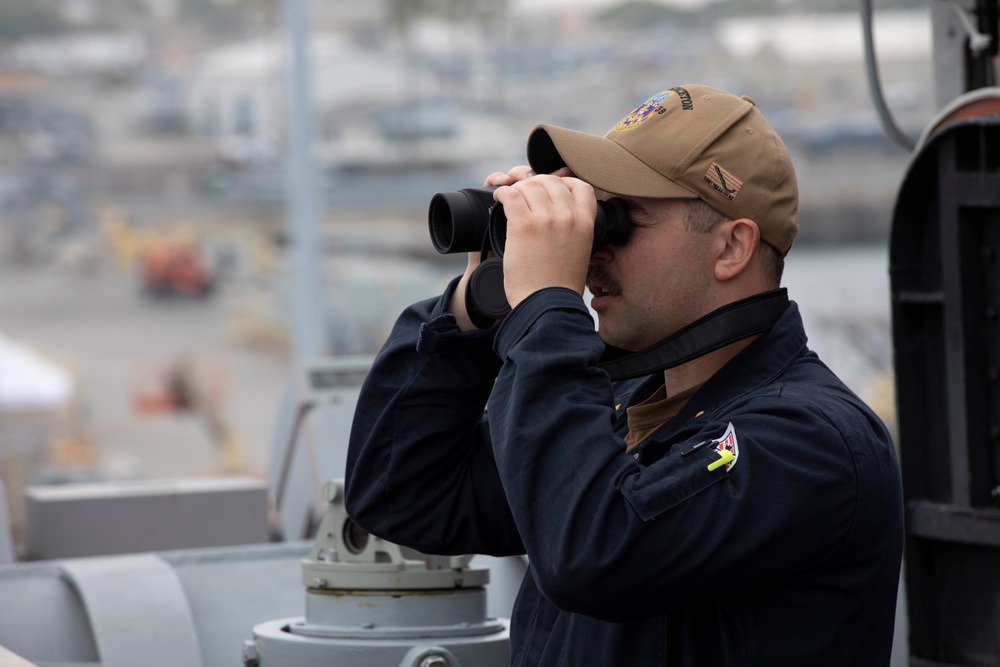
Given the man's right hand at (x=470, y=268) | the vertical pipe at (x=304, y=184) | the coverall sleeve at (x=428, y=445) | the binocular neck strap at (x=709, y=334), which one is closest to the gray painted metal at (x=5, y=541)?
the coverall sleeve at (x=428, y=445)

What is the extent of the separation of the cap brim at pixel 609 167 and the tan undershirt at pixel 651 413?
0.87 feet

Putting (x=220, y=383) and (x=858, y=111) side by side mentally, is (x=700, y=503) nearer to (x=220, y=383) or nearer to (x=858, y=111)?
(x=220, y=383)

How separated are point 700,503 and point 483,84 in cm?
3899

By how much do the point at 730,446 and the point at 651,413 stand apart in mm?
308

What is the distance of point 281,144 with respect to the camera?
115 ft

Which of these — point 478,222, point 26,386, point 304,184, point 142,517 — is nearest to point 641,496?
Result: point 478,222

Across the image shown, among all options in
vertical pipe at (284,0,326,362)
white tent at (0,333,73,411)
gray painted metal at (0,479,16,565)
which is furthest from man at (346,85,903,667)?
white tent at (0,333,73,411)

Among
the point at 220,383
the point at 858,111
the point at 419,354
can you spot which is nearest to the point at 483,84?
the point at 858,111

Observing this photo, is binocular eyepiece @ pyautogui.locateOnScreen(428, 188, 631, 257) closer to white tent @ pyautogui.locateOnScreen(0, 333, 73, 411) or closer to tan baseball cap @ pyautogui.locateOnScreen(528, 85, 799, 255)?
tan baseball cap @ pyautogui.locateOnScreen(528, 85, 799, 255)

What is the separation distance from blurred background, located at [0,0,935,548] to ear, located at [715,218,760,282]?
28.9m

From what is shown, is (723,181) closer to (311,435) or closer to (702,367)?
(702,367)

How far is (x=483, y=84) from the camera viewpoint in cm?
3991

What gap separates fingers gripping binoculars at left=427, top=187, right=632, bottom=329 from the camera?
1.85 meters

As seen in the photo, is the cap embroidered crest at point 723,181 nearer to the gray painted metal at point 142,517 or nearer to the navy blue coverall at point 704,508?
the navy blue coverall at point 704,508
